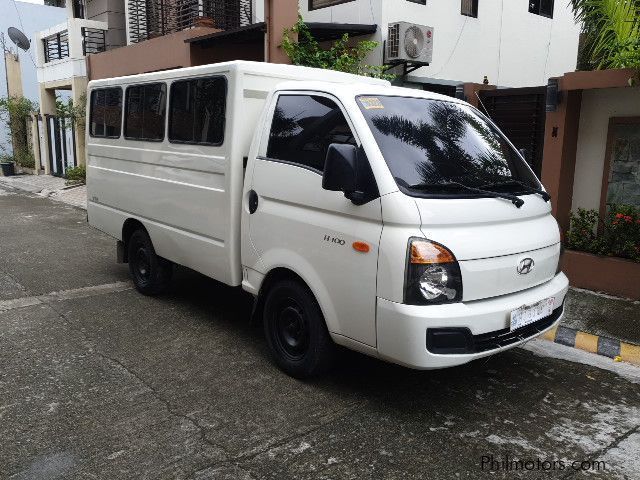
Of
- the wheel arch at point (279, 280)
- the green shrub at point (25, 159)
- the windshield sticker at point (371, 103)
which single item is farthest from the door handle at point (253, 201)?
the green shrub at point (25, 159)

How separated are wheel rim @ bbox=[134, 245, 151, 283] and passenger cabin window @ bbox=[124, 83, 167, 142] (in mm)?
1217

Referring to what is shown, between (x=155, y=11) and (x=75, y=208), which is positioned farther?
(x=155, y=11)

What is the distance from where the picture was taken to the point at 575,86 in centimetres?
630

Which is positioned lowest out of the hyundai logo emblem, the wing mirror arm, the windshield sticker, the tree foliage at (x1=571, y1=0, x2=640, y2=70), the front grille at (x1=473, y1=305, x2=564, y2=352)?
the front grille at (x1=473, y1=305, x2=564, y2=352)

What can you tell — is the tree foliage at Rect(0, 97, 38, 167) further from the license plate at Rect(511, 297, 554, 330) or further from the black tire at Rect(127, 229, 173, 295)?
Result: the license plate at Rect(511, 297, 554, 330)

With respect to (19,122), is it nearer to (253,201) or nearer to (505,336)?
(253,201)

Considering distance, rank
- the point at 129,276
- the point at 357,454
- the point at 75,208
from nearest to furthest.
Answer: the point at 357,454, the point at 129,276, the point at 75,208

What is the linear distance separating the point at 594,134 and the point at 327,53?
4.96 m

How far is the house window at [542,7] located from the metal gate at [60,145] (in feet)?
45.0

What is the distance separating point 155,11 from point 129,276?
32.7 feet

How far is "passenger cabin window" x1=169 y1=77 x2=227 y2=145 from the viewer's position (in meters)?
4.66

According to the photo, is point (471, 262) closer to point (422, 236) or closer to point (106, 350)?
point (422, 236)

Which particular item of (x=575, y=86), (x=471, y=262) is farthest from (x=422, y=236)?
(x=575, y=86)

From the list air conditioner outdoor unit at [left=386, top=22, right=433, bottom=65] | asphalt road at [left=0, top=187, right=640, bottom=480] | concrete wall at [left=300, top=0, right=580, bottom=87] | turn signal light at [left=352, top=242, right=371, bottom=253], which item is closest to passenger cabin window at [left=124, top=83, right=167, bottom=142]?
asphalt road at [left=0, top=187, right=640, bottom=480]
